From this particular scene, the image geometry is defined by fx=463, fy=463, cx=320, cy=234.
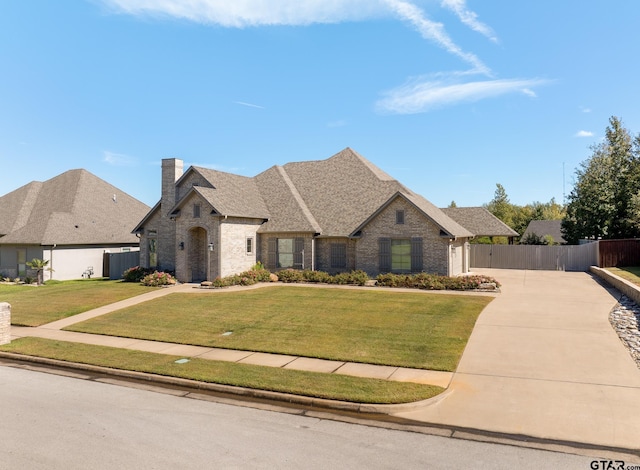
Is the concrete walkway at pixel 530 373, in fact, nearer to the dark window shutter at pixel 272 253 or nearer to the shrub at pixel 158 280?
the shrub at pixel 158 280

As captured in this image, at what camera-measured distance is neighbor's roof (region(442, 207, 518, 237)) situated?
4312 cm

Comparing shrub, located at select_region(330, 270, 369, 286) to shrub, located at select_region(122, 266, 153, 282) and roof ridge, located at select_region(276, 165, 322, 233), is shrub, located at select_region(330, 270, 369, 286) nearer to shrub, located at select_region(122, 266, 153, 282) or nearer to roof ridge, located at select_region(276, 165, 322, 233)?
roof ridge, located at select_region(276, 165, 322, 233)

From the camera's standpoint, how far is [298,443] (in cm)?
826

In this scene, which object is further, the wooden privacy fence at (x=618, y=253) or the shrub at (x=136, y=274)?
the wooden privacy fence at (x=618, y=253)

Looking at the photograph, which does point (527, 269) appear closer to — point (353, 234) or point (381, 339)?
point (353, 234)

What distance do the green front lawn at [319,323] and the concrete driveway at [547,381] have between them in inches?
43.1

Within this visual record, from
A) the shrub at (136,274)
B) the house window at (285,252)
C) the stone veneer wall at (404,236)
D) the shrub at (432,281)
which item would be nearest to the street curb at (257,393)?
the shrub at (432,281)

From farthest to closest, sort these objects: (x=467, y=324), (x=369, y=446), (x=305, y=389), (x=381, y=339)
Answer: (x=467, y=324), (x=381, y=339), (x=305, y=389), (x=369, y=446)

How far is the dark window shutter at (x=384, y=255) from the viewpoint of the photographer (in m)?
29.8

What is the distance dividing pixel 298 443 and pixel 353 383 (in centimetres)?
331

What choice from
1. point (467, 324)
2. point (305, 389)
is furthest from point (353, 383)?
point (467, 324)

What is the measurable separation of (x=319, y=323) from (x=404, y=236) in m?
12.7

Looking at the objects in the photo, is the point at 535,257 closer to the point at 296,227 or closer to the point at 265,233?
the point at 296,227

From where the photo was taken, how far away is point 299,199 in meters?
35.2
